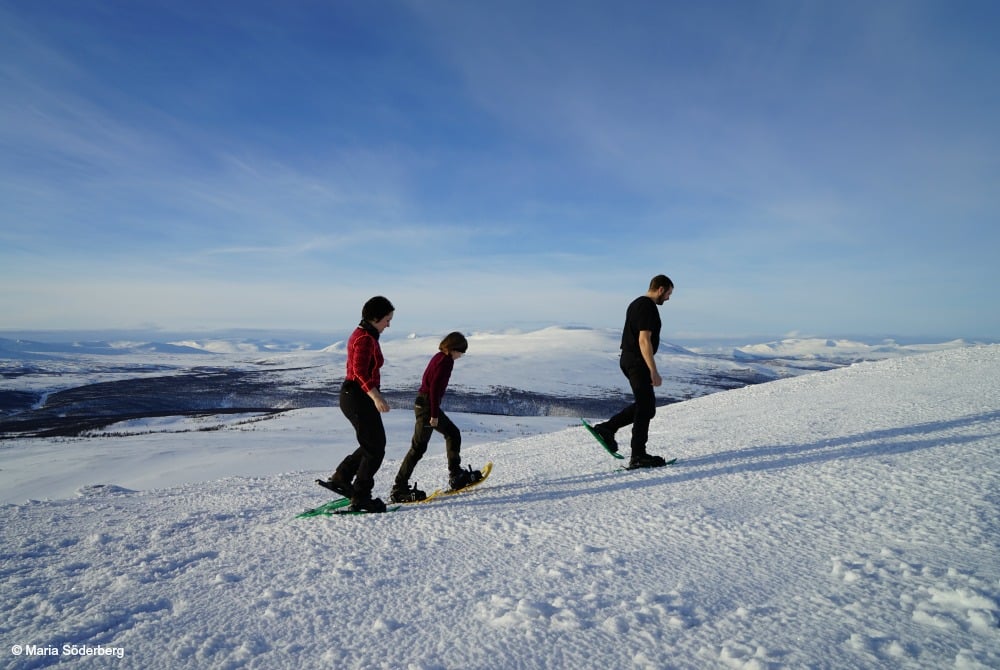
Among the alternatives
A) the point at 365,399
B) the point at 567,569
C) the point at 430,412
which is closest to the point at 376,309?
the point at 365,399

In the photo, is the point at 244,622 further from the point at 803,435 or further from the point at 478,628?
the point at 803,435

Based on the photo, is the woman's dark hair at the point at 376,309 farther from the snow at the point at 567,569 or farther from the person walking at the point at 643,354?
the person walking at the point at 643,354

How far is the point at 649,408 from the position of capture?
6.14m

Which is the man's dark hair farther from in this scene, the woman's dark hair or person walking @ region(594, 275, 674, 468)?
the woman's dark hair

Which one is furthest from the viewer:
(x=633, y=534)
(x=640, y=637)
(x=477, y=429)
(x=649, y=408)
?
(x=477, y=429)

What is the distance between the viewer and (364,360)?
4.71 meters

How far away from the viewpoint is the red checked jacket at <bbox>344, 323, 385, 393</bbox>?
4.70 meters

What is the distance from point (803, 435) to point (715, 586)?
5.46m

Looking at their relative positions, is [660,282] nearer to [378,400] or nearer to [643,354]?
[643,354]

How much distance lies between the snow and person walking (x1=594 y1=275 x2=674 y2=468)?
52 cm

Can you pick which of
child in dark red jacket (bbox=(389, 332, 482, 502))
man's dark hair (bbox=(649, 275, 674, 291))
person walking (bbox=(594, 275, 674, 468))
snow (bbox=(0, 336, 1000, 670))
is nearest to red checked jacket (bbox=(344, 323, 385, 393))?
child in dark red jacket (bbox=(389, 332, 482, 502))

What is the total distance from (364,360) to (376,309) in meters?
0.56

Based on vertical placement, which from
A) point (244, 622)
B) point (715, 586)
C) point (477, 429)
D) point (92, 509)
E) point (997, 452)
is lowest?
point (477, 429)

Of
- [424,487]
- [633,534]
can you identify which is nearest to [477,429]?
[424,487]
